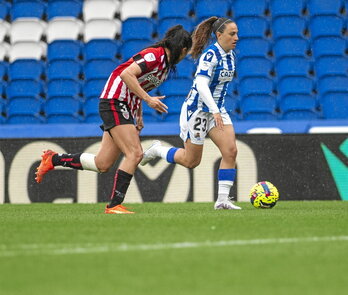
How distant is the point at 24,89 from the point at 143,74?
6.33 m

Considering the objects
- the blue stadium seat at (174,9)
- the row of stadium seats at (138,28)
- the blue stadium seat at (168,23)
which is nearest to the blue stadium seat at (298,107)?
the row of stadium seats at (138,28)

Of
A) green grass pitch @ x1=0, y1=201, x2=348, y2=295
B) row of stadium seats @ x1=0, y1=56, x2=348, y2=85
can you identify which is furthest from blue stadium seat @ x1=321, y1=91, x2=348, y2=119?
green grass pitch @ x1=0, y1=201, x2=348, y2=295

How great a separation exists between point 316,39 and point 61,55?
428cm

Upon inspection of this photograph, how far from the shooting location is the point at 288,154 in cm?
1073

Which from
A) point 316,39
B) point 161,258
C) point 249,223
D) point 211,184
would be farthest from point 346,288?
point 316,39

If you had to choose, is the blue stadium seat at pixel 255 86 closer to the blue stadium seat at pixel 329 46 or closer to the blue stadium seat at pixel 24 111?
the blue stadium seat at pixel 329 46

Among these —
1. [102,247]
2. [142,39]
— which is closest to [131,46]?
[142,39]

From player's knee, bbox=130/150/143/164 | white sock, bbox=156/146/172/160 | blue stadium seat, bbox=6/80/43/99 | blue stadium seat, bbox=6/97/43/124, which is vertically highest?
blue stadium seat, bbox=6/80/43/99

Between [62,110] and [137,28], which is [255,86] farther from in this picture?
[62,110]

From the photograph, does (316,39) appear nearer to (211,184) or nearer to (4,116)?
(211,184)

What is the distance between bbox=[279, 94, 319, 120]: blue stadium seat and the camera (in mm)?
12297

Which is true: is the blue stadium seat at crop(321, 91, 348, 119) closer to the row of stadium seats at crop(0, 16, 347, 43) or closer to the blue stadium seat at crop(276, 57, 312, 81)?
the blue stadium seat at crop(276, 57, 312, 81)

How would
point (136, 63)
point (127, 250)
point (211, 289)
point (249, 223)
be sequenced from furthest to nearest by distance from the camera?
point (136, 63)
point (249, 223)
point (127, 250)
point (211, 289)

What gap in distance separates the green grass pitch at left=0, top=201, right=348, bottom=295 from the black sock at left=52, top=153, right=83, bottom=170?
1.87 metres
